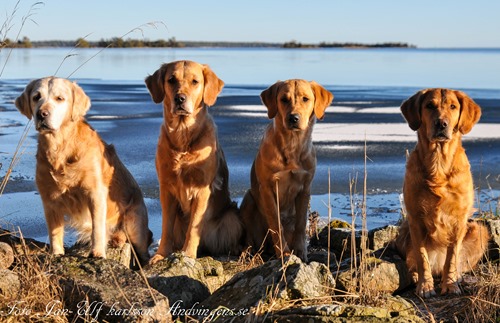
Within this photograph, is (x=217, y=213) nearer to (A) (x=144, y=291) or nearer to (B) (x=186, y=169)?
(B) (x=186, y=169)

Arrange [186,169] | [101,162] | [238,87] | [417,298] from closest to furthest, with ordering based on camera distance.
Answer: [417,298], [101,162], [186,169], [238,87]

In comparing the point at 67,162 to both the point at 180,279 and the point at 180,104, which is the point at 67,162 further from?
the point at 180,279

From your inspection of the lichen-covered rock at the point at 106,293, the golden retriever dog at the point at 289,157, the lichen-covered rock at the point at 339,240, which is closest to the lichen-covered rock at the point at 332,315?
the lichen-covered rock at the point at 106,293

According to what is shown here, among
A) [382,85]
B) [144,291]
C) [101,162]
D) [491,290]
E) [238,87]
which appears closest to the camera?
[144,291]

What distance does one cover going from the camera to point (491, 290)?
180 inches

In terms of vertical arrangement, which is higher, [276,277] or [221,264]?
[276,277]

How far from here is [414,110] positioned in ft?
17.4

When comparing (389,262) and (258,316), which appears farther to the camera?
(389,262)

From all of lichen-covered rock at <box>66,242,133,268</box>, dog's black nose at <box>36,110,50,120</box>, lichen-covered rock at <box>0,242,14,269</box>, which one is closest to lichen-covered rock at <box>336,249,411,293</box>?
lichen-covered rock at <box>66,242,133,268</box>

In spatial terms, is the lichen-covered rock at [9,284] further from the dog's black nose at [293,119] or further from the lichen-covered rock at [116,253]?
the dog's black nose at [293,119]

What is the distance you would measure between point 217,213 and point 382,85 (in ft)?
63.2

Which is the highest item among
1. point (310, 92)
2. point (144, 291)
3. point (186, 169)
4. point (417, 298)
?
point (310, 92)

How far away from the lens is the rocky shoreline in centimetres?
390

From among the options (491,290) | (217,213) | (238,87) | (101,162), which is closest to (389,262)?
(491,290)
